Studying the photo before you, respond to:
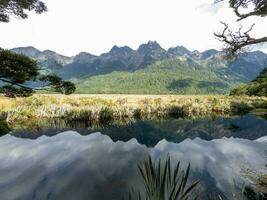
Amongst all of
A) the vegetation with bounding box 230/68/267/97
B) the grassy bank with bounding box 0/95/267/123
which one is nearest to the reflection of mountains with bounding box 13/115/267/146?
the grassy bank with bounding box 0/95/267/123

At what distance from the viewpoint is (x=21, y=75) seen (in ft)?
62.5

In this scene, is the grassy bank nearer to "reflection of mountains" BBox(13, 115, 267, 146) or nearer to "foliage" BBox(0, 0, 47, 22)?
"reflection of mountains" BBox(13, 115, 267, 146)

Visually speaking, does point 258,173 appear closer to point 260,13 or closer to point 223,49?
point 260,13

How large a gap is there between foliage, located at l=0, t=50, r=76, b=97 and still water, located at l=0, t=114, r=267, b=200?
3527mm

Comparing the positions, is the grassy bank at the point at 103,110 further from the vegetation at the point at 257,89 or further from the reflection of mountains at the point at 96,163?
the vegetation at the point at 257,89

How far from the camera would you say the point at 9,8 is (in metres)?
19.4

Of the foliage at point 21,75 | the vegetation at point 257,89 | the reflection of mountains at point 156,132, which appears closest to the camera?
the foliage at point 21,75

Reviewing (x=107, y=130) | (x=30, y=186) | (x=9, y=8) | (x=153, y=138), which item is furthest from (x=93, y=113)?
(x=30, y=186)

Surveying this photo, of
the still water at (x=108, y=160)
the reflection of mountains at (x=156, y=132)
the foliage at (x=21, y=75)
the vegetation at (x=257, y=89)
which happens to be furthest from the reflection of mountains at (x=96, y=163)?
the vegetation at (x=257, y=89)

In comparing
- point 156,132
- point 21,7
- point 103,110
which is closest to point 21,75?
point 21,7

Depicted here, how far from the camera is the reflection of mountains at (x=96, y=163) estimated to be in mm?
12555

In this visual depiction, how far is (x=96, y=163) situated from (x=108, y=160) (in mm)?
981

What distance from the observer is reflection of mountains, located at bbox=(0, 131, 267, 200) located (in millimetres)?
12555

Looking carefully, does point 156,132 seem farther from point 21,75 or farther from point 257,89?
point 257,89
